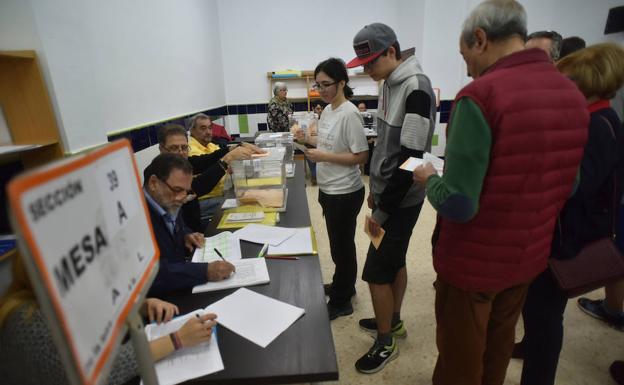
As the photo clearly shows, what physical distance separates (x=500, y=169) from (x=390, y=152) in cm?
64

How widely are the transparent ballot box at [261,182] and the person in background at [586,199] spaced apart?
1295 millimetres

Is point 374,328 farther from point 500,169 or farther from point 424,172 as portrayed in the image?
point 500,169

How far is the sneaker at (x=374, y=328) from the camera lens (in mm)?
1949

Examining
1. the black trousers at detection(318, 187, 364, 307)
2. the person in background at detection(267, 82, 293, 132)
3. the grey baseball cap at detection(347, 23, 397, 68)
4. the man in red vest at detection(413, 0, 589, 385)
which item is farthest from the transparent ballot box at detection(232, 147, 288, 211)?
the person in background at detection(267, 82, 293, 132)

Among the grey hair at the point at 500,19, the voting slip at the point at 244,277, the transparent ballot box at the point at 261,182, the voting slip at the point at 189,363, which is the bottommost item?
the voting slip at the point at 189,363

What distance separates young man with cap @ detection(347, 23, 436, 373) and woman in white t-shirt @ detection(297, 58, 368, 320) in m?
0.22

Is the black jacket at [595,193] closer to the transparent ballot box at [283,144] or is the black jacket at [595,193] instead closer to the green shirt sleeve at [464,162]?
the green shirt sleeve at [464,162]

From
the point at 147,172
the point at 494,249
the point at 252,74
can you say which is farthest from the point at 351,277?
the point at 252,74

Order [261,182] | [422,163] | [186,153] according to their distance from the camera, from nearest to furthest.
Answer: [422,163] < [261,182] < [186,153]

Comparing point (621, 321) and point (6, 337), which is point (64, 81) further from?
point (621, 321)

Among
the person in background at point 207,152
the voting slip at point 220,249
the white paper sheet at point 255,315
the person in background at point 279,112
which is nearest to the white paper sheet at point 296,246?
the voting slip at point 220,249

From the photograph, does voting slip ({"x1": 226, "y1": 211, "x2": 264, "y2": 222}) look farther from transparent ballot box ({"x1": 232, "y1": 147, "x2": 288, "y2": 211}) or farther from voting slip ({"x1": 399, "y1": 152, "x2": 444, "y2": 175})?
voting slip ({"x1": 399, "y1": 152, "x2": 444, "y2": 175})

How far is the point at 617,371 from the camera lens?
164 cm

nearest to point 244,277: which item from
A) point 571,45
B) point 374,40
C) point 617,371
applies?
point 374,40
